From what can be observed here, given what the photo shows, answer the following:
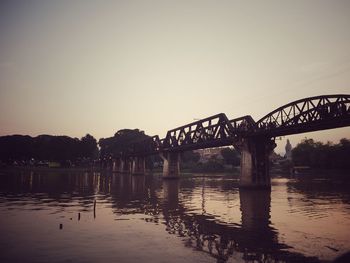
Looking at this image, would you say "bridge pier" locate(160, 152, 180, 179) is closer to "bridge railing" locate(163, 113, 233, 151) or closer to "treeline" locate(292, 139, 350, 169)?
"bridge railing" locate(163, 113, 233, 151)

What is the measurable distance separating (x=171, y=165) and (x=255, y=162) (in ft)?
147

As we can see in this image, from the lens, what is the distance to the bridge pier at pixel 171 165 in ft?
318

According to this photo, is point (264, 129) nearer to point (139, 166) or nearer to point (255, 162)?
point (255, 162)

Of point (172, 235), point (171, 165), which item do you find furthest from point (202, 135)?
point (172, 235)

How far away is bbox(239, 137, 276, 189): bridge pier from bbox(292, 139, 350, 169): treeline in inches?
3898

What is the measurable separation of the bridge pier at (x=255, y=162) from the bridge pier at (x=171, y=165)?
40705 millimetres

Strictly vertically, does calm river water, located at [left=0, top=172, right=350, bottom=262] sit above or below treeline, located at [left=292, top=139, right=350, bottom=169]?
below

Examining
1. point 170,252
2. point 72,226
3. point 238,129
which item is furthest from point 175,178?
point 170,252

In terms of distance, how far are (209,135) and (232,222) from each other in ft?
182

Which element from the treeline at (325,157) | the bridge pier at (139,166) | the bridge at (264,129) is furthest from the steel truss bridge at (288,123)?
the treeline at (325,157)

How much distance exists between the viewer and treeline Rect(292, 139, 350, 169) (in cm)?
14175

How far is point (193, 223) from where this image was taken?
2386cm

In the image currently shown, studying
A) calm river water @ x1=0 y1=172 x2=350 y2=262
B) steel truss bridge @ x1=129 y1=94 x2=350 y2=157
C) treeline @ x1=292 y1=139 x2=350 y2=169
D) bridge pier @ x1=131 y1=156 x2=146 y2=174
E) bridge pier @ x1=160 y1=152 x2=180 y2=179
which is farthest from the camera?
treeline @ x1=292 y1=139 x2=350 y2=169

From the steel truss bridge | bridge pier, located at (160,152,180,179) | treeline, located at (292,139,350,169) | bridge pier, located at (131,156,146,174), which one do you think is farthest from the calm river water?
treeline, located at (292,139,350,169)
